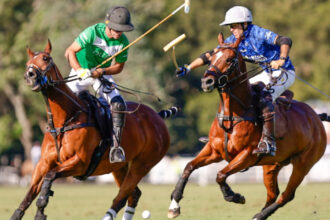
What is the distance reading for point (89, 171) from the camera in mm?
9805

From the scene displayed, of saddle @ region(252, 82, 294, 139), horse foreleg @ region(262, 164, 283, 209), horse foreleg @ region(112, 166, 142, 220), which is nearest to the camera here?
saddle @ region(252, 82, 294, 139)

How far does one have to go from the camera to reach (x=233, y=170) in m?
9.66

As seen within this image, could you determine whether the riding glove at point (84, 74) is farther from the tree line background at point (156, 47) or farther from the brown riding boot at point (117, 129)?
the tree line background at point (156, 47)

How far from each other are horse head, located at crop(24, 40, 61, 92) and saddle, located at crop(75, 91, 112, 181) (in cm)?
76

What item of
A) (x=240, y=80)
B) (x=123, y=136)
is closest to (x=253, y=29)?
(x=240, y=80)

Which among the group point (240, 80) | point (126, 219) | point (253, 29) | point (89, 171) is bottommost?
point (126, 219)

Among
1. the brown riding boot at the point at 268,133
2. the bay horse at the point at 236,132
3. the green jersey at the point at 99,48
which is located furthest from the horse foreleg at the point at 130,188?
the brown riding boot at the point at 268,133

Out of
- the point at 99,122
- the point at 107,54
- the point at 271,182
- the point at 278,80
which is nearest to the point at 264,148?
the point at 278,80

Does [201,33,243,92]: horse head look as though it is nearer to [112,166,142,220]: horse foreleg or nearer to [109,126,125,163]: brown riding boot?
[109,126,125,163]: brown riding boot

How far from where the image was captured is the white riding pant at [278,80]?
1032cm

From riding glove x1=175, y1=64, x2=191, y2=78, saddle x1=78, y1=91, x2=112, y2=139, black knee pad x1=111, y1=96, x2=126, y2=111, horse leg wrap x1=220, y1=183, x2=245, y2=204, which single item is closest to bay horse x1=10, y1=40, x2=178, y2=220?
saddle x1=78, y1=91, x2=112, y2=139

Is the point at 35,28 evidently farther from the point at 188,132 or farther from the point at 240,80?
the point at 240,80

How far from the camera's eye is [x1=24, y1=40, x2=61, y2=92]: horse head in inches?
346

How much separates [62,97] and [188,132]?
130ft
